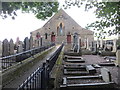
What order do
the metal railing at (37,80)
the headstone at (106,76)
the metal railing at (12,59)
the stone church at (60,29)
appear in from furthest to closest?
the stone church at (60,29), the headstone at (106,76), the metal railing at (12,59), the metal railing at (37,80)

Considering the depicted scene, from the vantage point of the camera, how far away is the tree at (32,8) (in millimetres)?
6836

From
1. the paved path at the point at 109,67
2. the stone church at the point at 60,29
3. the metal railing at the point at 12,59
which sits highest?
the stone church at the point at 60,29

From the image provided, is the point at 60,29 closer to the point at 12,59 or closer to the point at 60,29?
the point at 60,29

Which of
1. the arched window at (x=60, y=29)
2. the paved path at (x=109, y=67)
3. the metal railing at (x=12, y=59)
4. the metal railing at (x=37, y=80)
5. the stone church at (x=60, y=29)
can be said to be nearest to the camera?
the metal railing at (x=37, y=80)

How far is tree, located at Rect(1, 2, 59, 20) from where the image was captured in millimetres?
6836

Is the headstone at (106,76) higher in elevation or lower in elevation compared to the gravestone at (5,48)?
lower

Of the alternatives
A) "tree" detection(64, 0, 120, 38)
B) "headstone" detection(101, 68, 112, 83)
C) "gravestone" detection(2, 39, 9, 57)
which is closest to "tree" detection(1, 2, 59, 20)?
"gravestone" detection(2, 39, 9, 57)

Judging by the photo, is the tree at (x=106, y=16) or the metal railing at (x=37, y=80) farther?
the tree at (x=106, y=16)

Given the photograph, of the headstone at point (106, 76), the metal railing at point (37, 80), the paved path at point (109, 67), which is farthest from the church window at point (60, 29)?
the metal railing at point (37, 80)

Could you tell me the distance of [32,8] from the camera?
9.59 metres

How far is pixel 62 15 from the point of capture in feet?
151

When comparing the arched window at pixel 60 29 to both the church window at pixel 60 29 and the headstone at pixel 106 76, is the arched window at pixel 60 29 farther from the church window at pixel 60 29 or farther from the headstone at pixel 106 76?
the headstone at pixel 106 76

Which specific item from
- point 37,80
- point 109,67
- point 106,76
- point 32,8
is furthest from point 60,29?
point 37,80

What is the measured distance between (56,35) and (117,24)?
38.9 metres
